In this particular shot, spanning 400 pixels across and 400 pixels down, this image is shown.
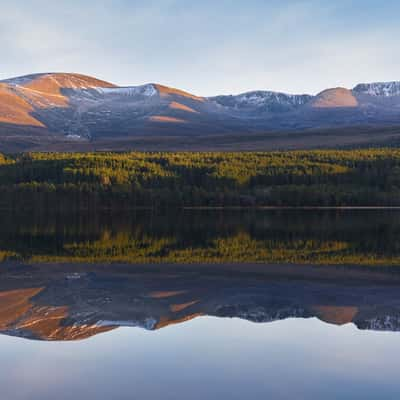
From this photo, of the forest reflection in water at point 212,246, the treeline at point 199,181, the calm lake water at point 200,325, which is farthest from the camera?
the treeline at point 199,181

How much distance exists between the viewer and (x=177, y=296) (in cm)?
2095

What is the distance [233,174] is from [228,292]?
90.6 m

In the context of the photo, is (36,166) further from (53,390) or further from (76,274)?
(53,390)

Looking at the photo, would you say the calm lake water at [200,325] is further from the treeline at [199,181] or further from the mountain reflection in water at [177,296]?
the treeline at [199,181]

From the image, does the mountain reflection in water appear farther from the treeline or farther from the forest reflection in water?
the treeline

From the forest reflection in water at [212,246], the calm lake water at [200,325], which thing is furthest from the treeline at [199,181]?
the calm lake water at [200,325]

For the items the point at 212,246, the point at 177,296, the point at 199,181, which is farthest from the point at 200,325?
the point at 199,181

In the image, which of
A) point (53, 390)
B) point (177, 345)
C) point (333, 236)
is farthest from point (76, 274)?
point (333, 236)

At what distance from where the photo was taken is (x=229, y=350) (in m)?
14.7

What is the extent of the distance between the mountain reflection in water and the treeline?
248 ft

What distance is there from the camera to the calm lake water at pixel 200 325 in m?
12.5

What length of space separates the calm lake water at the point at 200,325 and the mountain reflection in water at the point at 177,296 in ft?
0.15

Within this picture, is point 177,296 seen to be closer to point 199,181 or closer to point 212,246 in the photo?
point 212,246

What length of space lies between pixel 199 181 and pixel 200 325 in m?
96.5
